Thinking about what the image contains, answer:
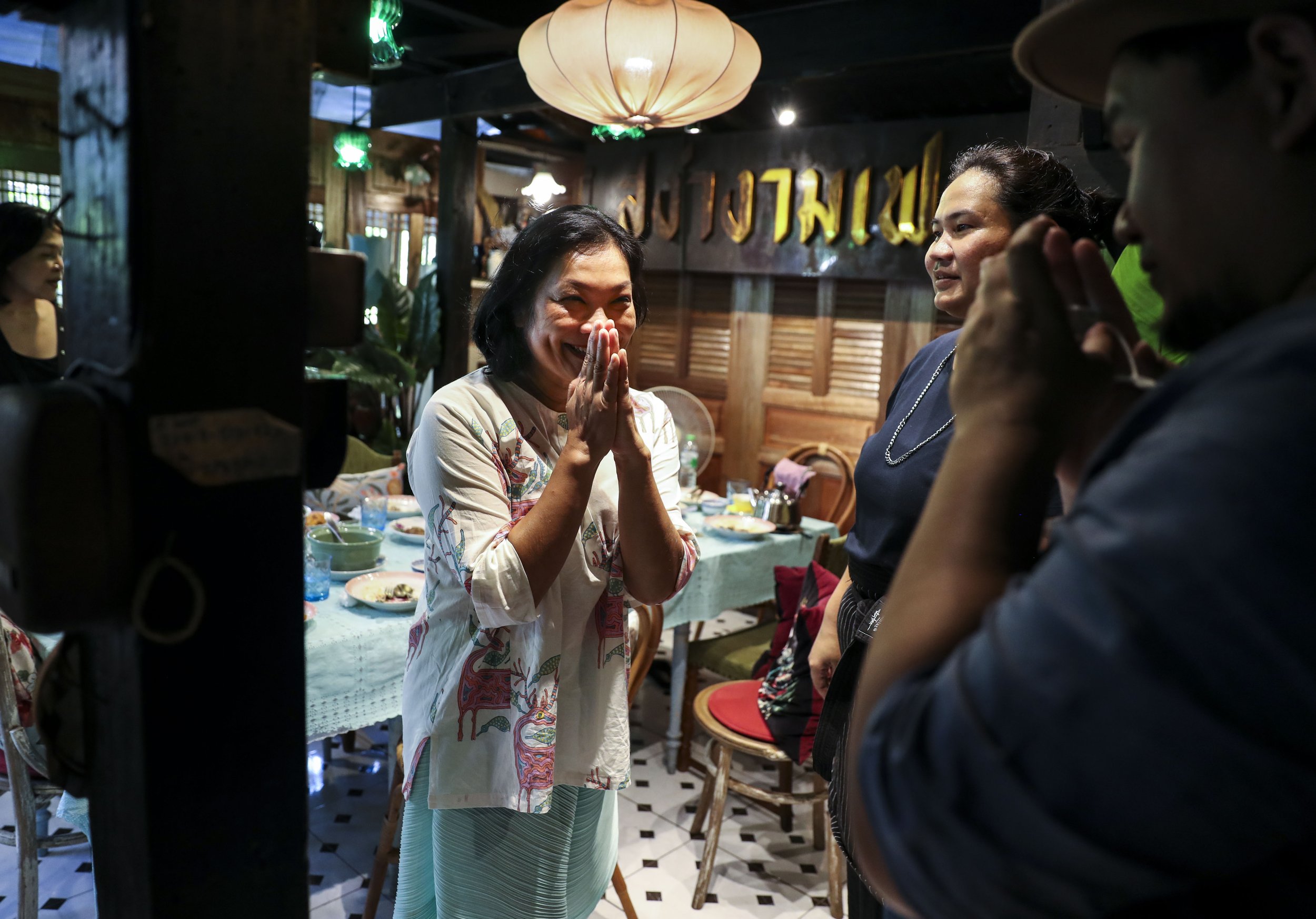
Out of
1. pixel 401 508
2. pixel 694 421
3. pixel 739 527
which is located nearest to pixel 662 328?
pixel 694 421

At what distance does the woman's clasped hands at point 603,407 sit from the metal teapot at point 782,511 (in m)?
2.38

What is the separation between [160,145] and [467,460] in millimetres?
862

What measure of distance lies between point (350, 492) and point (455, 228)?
3.34m

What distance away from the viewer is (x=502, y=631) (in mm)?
1569

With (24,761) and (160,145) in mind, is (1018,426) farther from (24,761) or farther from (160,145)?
(24,761)

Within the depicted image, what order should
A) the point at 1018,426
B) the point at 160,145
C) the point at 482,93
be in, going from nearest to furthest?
the point at 1018,426
the point at 160,145
the point at 482,93

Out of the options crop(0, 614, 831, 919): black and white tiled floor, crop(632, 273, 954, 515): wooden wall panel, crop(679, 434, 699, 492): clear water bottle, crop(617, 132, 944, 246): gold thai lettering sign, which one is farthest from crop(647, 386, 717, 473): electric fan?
crop(0, 614, 831, 919): black and white tiled floor

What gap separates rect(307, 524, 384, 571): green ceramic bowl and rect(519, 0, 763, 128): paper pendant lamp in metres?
1.74

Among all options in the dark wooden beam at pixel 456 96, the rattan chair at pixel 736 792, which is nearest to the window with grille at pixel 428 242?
the dark wooden beam at pixel 456 96

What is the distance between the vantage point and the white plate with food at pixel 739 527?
3.71 metres

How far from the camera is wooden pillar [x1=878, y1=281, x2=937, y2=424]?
5969 mm

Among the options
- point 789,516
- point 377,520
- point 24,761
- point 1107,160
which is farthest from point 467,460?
point 789,516

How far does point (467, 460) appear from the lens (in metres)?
1.54

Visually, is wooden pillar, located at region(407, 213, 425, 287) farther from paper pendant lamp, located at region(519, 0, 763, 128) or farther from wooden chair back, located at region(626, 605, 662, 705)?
wooden chair back, located at region(626, 605, 662, 705)
